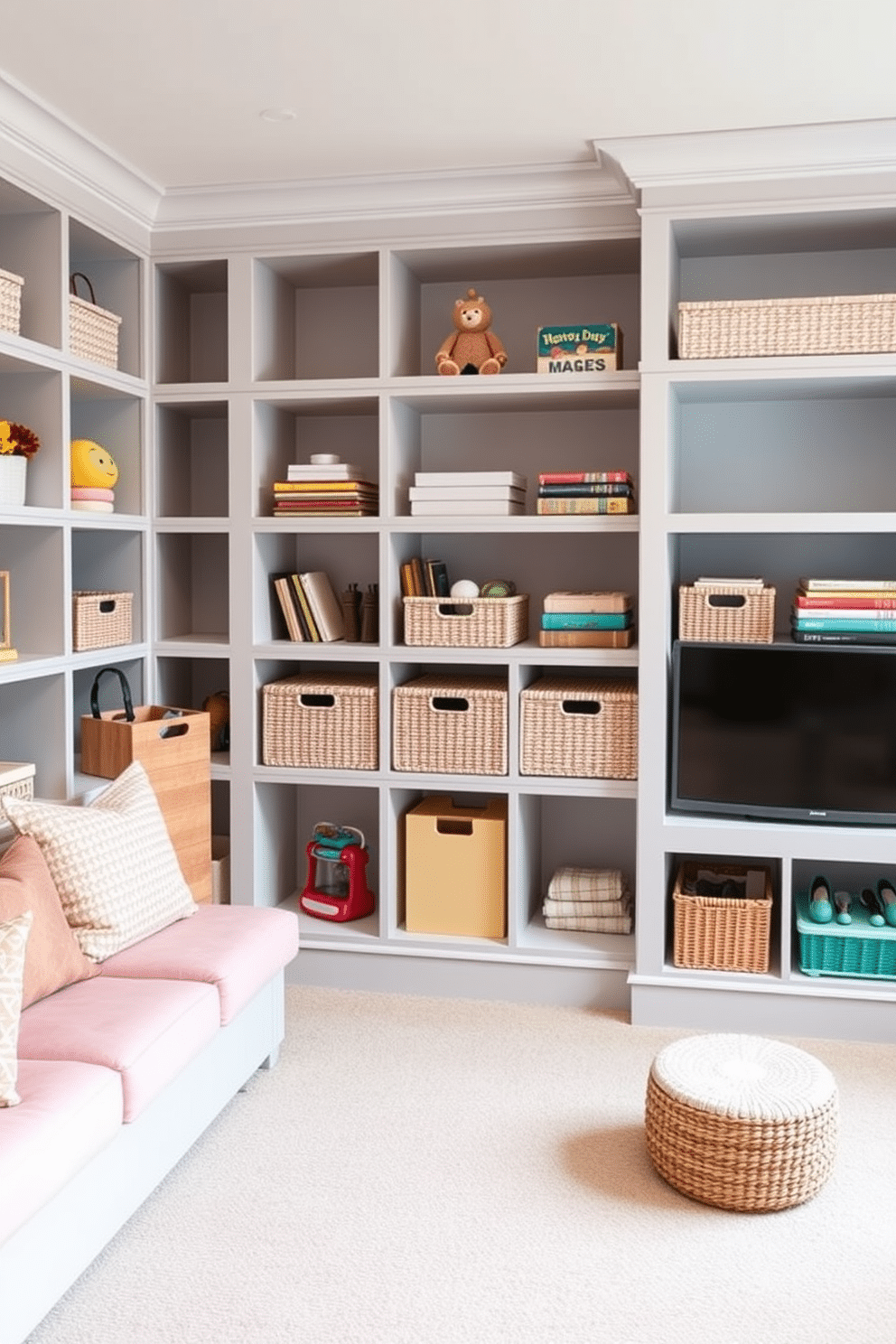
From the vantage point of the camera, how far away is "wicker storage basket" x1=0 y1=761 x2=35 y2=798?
10.8 feet

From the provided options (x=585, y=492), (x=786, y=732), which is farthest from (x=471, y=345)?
(x=786, y=732)

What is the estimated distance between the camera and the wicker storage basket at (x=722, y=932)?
146 inches

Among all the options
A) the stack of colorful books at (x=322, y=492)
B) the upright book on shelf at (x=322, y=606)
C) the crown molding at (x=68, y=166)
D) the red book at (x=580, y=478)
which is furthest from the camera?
the upright book on shelf at (x=322, y=606)

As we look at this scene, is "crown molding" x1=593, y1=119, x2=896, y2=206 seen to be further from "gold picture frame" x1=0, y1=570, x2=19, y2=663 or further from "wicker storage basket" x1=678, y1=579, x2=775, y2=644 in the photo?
"gold picture frame" x1=0, y1=570, x2=19, y2=663

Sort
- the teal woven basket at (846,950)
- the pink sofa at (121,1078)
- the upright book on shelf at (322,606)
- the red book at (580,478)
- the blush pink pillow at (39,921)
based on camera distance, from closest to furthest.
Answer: the pink sofa at (121,1078), the blush pink pillow at (39,921), the teal woven basket at (846,950), the red book at (580,478), the upright book on shelf at (322,606)

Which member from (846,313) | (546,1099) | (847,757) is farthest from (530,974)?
(846,313)

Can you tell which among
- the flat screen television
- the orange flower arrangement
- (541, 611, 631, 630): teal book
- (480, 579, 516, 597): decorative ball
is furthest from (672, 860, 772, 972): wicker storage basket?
the orange flower arrangement

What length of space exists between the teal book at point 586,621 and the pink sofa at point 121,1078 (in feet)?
4.00

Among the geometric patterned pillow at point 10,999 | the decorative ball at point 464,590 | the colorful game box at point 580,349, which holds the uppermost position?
the colorful game box at point 580,349

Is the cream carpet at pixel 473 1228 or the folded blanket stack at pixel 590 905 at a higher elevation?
the folded blanket stack at pixel 590 905

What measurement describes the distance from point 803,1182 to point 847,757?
4.32 feet

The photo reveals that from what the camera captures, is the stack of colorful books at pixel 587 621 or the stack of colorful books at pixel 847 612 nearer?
the stack of colorful books at pixel 847 612

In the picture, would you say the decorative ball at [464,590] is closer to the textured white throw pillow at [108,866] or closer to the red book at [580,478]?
the red book at [580,478]

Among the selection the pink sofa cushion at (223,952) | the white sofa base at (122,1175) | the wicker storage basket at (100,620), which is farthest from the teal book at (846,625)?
the wicker storage basket at (100,620)
